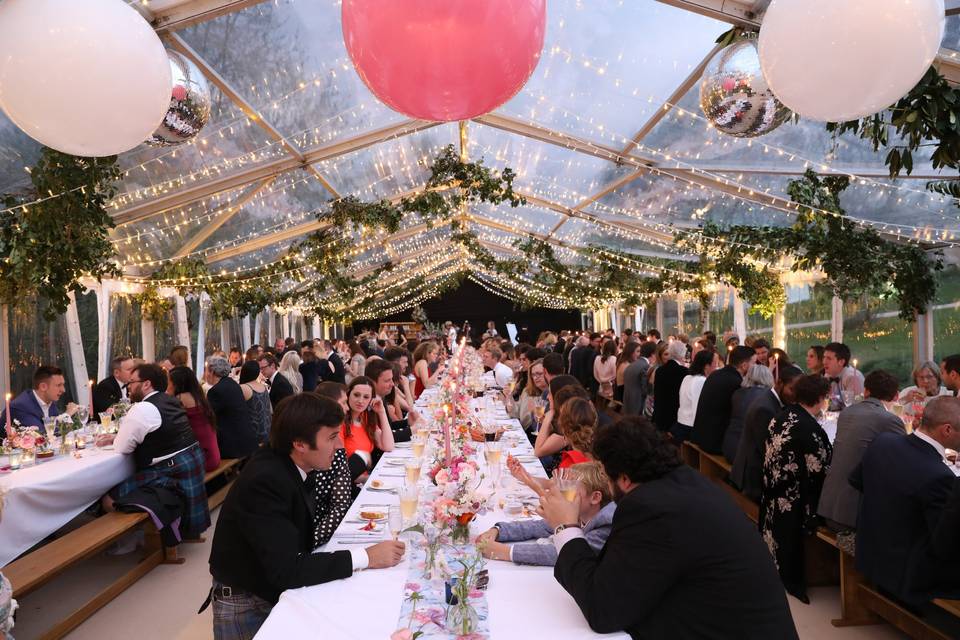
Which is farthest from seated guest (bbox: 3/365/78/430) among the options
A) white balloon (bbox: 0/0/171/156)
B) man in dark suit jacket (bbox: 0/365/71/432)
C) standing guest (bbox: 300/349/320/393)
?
standing guest (bbox: 300/349/320/393)

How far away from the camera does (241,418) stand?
21.0ft

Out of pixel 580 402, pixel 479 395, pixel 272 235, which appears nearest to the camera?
pixel 580 402

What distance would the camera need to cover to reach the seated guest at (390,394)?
5207 mm

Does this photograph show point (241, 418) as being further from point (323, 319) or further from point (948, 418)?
point (323, 319)

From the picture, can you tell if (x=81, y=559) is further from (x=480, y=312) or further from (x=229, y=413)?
(x=480, y=312)

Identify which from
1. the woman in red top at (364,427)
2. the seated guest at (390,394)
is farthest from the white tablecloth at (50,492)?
the seated guest at (390,394)

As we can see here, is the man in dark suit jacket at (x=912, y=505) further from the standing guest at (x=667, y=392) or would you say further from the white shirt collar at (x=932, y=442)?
the standing guest at (x=667, y=392)

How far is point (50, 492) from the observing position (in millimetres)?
4141

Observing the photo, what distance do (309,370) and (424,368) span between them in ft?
5.21

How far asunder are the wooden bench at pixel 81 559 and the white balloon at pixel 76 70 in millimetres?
2058

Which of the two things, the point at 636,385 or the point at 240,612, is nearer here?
the point at 240,612

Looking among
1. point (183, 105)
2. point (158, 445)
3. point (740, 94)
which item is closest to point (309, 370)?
point (158, 445)

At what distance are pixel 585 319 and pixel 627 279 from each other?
17.1m

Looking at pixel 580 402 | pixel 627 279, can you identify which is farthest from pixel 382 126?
pixel 627 279
